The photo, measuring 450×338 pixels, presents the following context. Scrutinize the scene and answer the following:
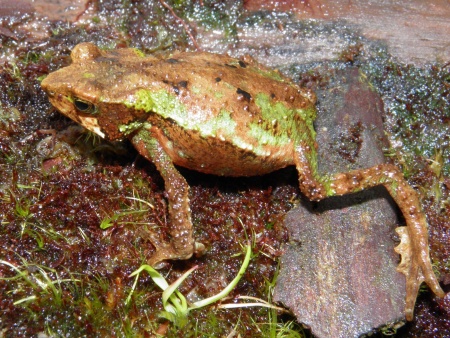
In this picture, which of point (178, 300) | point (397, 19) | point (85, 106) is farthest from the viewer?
point (397, 19)

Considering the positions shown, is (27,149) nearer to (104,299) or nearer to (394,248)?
(104,299)

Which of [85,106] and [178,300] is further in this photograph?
[178,300]

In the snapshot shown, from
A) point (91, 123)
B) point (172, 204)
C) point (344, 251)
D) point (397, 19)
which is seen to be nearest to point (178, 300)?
point (172, 204)

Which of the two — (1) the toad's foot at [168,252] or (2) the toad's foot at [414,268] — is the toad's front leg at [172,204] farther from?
(2) the toad's foot at [414,268]

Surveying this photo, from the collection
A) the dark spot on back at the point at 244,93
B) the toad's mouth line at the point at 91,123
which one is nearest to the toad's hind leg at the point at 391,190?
the dark spot on back at the point at 244,93

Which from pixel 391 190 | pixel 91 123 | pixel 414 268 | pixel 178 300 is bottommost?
pixel 178 300

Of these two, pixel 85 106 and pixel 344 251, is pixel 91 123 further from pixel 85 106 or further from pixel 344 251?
pixel 344 251

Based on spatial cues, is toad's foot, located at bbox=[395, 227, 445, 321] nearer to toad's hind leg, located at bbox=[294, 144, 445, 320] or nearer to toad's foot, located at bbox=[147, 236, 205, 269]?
toad's hind leg, located at bbox=[294, 144, 445, 320]
